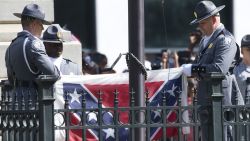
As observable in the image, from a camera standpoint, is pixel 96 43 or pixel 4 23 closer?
pixel 4 23

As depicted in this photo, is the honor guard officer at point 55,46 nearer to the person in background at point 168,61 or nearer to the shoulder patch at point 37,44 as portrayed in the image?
the shoulder patch at point 37,44

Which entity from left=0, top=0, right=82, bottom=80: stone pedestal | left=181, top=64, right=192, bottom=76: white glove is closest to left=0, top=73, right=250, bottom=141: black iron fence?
left=181, top=64, right=192, bottom=76: white glove

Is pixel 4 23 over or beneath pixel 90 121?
over

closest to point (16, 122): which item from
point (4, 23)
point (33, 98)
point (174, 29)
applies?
point (33, 98)

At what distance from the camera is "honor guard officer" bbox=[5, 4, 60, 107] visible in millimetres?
9797

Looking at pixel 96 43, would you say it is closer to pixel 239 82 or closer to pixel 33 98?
pixel 239 82

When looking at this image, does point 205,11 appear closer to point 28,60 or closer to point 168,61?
point 28,60

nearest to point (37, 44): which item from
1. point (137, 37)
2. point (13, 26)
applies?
point (137, 37)

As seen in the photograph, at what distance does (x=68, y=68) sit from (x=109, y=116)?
89.0 inches

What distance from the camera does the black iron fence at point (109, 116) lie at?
8297mm

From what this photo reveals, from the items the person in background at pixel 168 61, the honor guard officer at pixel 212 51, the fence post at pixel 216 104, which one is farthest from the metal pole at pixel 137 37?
the person in background at pixel 168 61

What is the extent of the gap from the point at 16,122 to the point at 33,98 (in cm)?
22

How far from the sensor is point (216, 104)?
838 cm

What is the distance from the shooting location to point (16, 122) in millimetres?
8750
